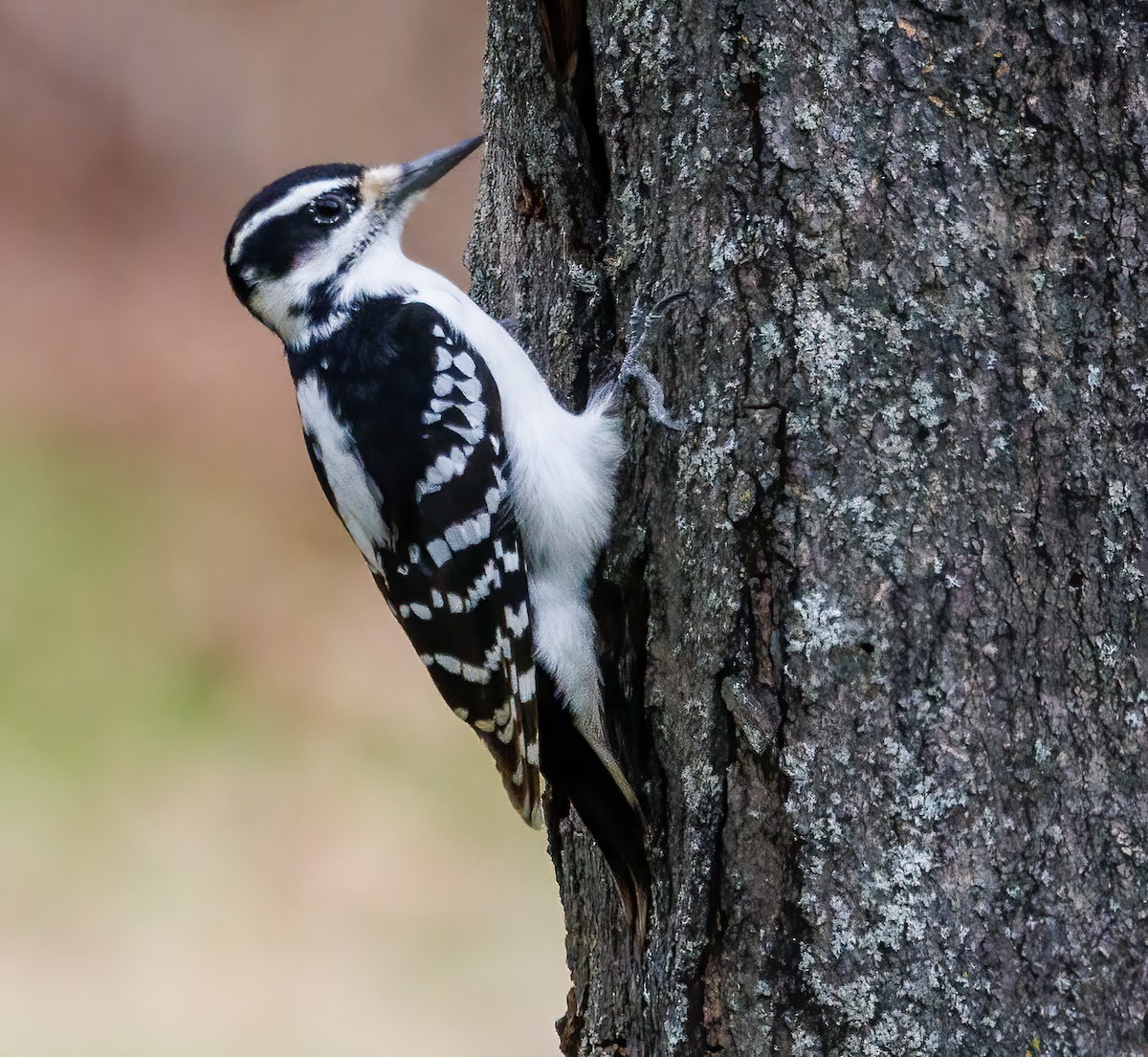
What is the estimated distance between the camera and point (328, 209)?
9.08ft

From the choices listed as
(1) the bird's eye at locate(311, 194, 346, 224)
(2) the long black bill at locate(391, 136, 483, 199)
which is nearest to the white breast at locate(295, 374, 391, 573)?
(1) the bird's eye at locate(311, 194, 346, 224)

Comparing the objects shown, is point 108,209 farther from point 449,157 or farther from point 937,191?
point 937,191

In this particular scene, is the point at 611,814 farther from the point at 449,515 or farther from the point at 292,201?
the point at 292,201

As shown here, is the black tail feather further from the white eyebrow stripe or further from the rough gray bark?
the white eyebrow stripe

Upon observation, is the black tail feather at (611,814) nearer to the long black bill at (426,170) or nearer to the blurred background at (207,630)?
the long black bill at (426,170)

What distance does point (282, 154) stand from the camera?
23.9 ft

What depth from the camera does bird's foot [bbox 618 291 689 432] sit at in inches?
82.0

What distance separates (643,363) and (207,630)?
459 centimetres

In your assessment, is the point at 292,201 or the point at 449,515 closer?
the point at 449,515

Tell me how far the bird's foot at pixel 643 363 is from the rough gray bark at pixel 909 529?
0.05 metres

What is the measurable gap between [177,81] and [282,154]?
695mm

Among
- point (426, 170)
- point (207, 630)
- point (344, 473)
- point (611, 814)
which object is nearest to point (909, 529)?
point (611, 814)

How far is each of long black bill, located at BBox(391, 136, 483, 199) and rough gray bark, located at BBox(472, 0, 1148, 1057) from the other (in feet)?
2.67

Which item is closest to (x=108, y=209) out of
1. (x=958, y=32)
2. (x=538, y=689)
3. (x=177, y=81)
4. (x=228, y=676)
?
(x=177, y=81)
